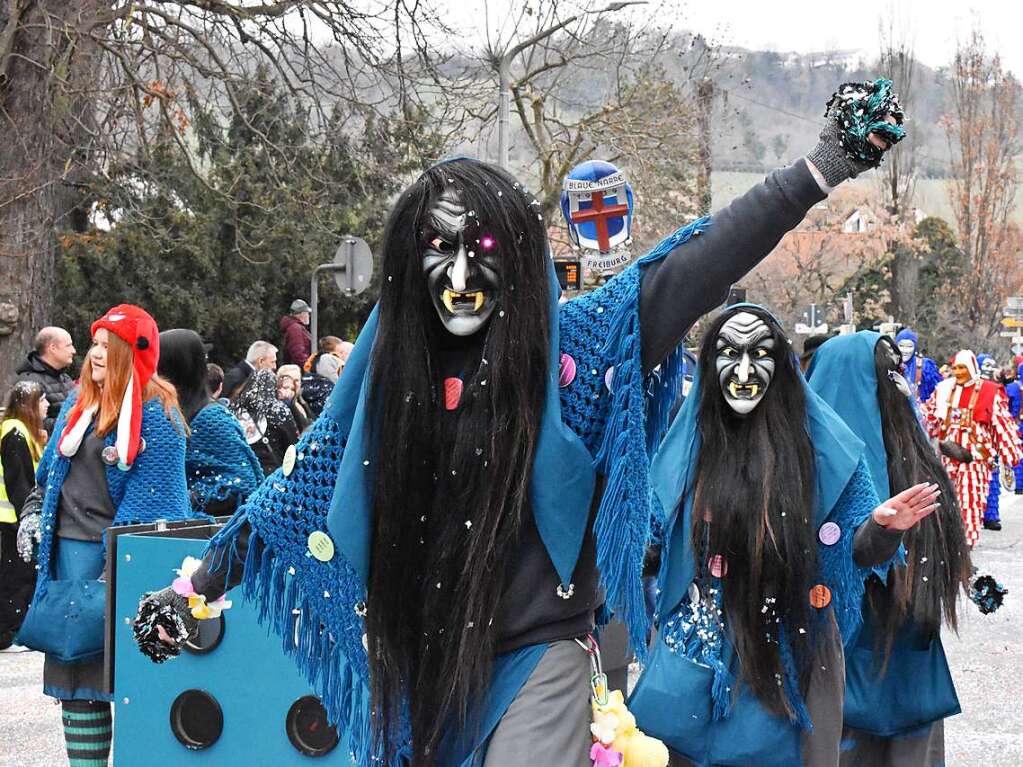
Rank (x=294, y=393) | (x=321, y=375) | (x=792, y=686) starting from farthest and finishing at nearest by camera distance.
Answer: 1. (x=321, y=375)
2. (x=294, y=393)
3. (x=792, y=686)

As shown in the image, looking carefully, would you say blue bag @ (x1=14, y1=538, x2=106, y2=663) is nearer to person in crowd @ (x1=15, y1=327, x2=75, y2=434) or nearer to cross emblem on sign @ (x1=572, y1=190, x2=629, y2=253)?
person in crowd @ (x1=15, y1=327, x2=75, y2=434)

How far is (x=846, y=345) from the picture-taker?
529 cm

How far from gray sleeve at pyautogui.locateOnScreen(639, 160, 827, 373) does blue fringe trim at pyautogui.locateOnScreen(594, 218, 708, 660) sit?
35 millimetres

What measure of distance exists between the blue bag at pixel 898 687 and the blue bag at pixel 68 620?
2.61 m

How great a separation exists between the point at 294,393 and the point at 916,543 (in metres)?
7.04

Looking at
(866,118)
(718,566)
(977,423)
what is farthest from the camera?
(977,423)

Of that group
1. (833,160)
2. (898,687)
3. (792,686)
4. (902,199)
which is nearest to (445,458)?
(833,160)

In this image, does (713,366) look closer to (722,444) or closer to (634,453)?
(722,444)

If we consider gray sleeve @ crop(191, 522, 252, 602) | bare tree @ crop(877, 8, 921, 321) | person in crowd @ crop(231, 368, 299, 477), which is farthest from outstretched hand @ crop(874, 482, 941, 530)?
bare tree @ crop(877, 8, 921, 321)

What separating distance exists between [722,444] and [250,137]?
1703 centimetres

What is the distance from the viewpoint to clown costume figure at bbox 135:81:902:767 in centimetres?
279

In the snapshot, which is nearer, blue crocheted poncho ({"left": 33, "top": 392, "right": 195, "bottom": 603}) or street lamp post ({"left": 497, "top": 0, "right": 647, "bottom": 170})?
blue crocheted poncho ({"left": 33, "top": 392, "right": 195, "bottom": 603})

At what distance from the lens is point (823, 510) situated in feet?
14.3

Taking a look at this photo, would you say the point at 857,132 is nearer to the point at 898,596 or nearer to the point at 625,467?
the point at 625,467
